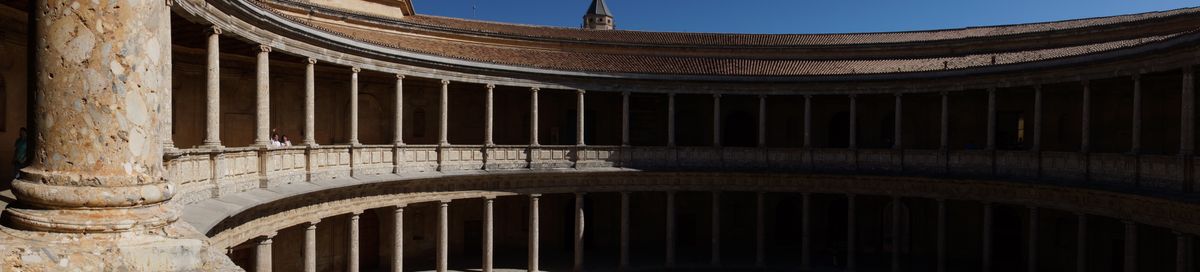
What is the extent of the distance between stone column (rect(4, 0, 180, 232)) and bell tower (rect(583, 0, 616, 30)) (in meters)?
84.0

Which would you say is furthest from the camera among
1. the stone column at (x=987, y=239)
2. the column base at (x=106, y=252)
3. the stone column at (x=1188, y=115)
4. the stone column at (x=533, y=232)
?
the stone column at (x=533, y=232)

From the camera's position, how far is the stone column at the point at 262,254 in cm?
1802

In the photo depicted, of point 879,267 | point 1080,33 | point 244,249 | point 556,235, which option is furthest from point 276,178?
point 1080,33

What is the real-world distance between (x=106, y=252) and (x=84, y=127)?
767 millimetres

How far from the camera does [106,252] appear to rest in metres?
4.41

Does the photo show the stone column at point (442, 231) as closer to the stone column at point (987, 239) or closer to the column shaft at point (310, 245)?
the column shaft at point (310, 245)

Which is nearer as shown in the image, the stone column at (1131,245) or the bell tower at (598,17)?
the stone column at (1131,245)

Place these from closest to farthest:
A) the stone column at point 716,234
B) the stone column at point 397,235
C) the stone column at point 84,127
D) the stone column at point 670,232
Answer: the stone column at point 84,127 < the stone column at point 397,235 < the stone column at point 670,232 < the stone column at point 716,234

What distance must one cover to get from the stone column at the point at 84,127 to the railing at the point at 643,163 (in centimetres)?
898

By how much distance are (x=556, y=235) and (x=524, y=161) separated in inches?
288

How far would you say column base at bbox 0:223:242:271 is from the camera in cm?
421

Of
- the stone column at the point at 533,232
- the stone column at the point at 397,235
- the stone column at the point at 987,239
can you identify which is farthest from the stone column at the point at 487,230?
the stone column at the point at 987,239

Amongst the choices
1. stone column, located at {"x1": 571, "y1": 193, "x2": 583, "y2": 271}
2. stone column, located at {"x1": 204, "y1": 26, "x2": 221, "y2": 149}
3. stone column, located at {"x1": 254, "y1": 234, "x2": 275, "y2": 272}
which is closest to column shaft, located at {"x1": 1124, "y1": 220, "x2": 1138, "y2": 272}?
stone column, located at {"x1": 571, "y1": 193, "x2": 583, "y2": 271}

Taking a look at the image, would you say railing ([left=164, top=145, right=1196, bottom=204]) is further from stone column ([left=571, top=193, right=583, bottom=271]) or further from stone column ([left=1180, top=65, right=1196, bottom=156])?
stone column ([left=571, top=193, right=583, bottom=271])
